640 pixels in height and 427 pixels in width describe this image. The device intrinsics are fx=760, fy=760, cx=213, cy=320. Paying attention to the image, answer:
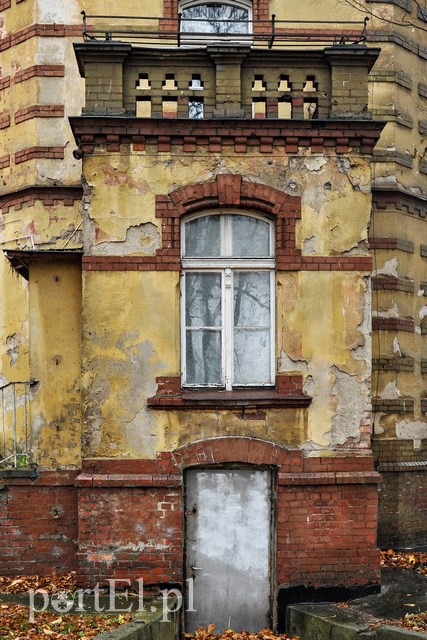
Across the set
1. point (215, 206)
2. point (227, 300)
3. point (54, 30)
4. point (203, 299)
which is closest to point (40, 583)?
A: point (203, 299)

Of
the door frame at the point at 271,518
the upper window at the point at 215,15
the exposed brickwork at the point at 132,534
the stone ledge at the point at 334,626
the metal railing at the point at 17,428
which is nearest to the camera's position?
the stone ledge at the point at 334,626

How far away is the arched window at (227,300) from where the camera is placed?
8945 mm

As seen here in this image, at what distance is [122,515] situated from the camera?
341 inches

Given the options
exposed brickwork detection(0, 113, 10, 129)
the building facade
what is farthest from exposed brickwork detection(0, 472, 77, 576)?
exposed brickwork detection(0, 113, 10, 129)

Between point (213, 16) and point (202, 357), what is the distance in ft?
21.0

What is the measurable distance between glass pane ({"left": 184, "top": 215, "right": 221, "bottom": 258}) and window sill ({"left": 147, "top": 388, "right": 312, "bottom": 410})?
1.68 metres

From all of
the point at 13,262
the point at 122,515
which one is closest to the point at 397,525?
the point at 122,515

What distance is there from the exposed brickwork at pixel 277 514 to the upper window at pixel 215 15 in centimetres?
709

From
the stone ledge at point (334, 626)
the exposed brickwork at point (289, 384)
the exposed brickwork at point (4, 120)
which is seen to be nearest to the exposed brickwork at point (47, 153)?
the exposed brickwork at point (4, 120)

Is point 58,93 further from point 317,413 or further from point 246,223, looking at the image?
point 317,413

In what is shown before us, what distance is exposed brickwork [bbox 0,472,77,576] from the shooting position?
9.47 metres

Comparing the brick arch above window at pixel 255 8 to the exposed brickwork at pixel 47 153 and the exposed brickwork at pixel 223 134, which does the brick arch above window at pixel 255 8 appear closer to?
the exposed brickwork at pixel 47 153

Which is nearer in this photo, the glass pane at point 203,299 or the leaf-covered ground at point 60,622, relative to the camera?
the leaf-covered ground at point 60,622

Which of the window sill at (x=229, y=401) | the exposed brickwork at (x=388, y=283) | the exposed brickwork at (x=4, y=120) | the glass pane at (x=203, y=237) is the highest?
the exposed brickwork at (x=4, y=120)
